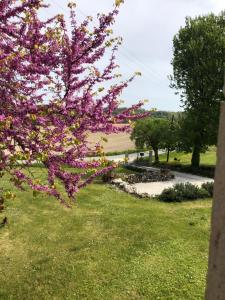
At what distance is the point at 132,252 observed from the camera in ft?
50.2

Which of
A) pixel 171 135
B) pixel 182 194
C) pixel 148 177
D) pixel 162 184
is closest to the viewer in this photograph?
pixel 182 194

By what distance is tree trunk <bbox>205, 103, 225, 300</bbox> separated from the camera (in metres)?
3.35

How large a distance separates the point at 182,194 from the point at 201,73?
15.2 meters

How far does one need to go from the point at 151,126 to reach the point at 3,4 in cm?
3279

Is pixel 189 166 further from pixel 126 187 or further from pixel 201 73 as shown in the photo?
pixel 126 187

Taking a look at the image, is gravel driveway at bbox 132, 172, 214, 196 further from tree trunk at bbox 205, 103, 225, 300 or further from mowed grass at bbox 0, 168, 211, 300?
tree trunk at bbox 205, 103, 225, 300

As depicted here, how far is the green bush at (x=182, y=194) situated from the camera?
2494 centimetres

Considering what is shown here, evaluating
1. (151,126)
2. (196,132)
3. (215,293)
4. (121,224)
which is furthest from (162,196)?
(215,293)

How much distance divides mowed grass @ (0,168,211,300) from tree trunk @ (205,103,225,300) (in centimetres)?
610

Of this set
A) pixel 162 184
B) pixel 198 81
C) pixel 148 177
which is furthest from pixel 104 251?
pixel 198 81

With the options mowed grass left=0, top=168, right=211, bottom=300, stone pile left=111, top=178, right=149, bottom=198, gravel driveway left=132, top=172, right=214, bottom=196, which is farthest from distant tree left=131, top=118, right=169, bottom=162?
mowed grass left=0, top=168, right=211, bottom=300

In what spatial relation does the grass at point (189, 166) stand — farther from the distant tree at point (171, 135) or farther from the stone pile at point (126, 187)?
the stone pile at point (126, 187)

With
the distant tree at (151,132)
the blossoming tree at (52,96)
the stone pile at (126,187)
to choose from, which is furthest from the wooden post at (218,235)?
the distant tree at (151,132)

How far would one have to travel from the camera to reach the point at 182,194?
995 inches
